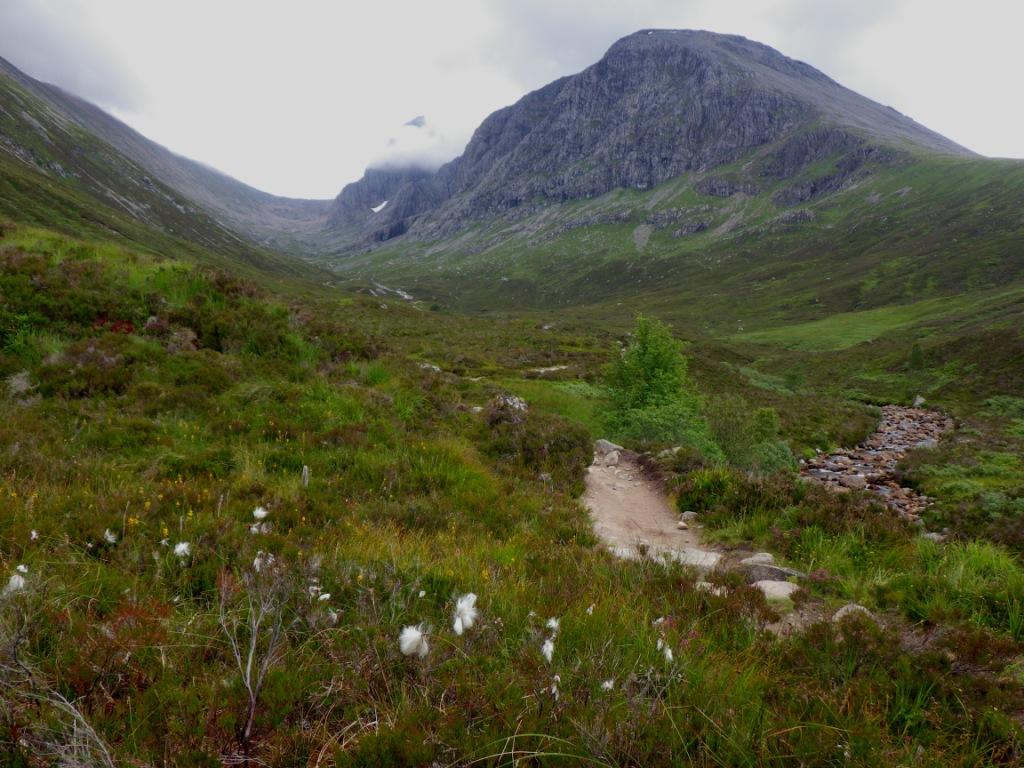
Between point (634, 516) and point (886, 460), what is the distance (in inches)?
724

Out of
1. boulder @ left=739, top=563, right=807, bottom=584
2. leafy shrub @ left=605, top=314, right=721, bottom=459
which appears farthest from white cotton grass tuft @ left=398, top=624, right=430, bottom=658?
leafy shrub @ left=605, top=314, right=721, bottom=459

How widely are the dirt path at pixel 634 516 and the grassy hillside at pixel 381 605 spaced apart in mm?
595

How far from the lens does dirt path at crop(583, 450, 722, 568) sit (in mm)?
6471

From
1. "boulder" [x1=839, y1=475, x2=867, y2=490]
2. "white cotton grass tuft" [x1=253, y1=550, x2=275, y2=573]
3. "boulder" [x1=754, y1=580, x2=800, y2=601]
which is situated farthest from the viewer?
"boulder" [x1=839, y1=475, x2=867, y2=490]

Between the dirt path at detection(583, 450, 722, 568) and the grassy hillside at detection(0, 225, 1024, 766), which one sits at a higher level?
the grassy hillside at detection(0, 225, 1024, 766)

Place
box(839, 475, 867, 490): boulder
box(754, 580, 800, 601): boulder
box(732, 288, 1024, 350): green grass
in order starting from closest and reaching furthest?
1. box(754, 580, 800, 601): boulder
2. box(839, 475, 867, 490): boulder
3. box(732, 288, 1024, 350): green grass

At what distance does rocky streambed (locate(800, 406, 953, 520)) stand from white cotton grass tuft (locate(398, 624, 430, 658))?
10.0 metres

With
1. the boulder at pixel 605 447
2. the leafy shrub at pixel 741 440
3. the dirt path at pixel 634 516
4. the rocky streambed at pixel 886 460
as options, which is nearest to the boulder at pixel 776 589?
the dirt path at pixel 634 516

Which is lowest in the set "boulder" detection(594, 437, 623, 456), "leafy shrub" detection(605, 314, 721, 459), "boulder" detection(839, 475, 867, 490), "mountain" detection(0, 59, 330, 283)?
"boulder" detection(839, 475, 867, 490)

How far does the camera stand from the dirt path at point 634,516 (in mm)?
6471

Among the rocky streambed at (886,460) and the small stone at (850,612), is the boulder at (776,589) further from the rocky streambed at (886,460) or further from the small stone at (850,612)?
the rocky streambed at (886,460)

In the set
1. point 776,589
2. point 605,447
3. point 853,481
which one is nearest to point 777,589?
point 776,589

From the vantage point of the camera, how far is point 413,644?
2768 millimetres

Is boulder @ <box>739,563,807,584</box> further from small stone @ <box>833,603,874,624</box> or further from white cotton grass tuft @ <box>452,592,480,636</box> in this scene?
white cotton grass tuft @ <box>452,592,480,636</box>
